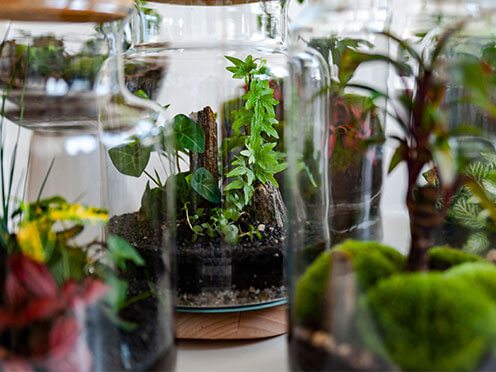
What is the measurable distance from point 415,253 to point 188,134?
1.29 feet

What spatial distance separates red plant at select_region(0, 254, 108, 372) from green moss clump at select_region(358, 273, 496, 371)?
278 mm

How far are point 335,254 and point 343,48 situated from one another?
31 centimetres

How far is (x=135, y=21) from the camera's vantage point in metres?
0.85

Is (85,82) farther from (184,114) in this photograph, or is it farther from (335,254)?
(335,254)

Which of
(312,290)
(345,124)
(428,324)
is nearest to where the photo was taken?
(428,324)

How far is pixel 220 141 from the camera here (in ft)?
2.77

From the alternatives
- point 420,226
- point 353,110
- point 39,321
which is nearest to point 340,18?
point 353,110

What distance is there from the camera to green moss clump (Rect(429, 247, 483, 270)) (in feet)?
2.07

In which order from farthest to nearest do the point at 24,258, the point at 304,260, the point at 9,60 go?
1. the point at 9,60
2. the point at 304,260
3. the point at 24,258

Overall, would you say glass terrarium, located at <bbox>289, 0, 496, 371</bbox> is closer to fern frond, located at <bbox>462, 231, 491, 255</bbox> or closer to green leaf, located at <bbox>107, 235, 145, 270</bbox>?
fern frond, located at <bbox>462, 231, 491, 255</bbox>

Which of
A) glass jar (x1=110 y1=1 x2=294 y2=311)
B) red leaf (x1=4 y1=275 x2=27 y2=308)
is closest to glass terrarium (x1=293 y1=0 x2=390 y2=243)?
glass jar (x1=110 y1=1 x2=294 y2=311)

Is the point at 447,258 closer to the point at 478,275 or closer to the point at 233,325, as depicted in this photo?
the point at 478,275

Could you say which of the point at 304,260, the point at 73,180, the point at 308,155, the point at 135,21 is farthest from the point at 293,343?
the point at 135,21

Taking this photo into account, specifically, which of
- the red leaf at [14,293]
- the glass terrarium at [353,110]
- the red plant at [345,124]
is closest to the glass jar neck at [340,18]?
the glass terrarium at [353,110]
